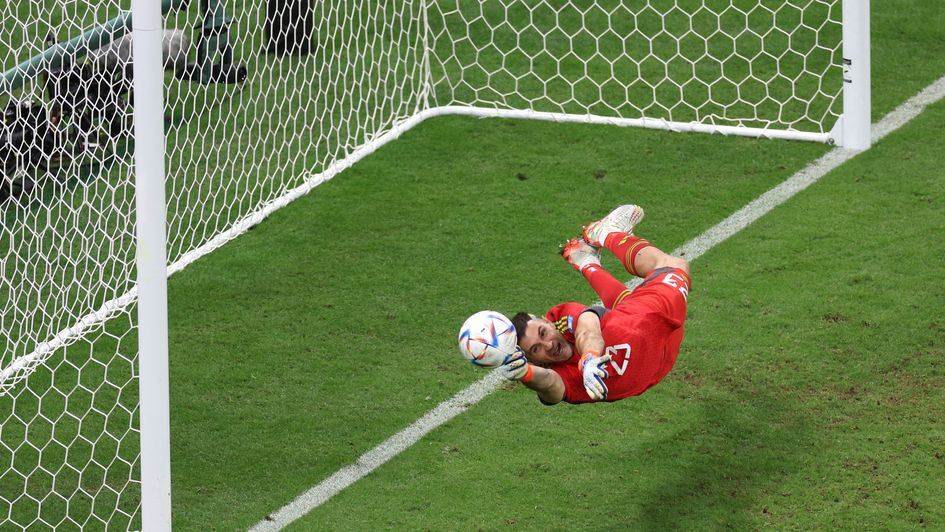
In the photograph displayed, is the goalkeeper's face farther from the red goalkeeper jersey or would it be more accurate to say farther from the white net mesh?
the white net mesh

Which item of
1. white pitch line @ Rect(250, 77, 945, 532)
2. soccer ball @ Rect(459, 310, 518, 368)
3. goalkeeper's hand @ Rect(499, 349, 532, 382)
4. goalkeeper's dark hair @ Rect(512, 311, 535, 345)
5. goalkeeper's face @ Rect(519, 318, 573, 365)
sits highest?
soccer ball @ Rect(459, 310, 518, 368)

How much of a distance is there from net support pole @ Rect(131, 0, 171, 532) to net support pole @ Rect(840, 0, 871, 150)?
4820 mm

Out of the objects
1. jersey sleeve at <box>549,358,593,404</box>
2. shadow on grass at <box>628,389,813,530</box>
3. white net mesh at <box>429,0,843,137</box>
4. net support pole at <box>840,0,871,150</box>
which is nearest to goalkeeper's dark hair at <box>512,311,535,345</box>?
jersey sleeve at <box>549,358,593,404</box>

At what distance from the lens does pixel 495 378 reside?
7.56 m

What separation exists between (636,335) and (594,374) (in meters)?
0.48

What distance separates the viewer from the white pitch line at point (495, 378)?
670cm

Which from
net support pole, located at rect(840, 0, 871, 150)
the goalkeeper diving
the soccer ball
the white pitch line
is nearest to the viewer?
the soccer ball

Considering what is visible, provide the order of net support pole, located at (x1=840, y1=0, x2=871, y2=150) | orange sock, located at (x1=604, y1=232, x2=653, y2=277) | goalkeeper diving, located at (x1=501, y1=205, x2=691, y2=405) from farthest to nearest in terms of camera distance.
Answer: net support pole, located at (x1=840, y1=0, x2=871, y2=150) < orange sock, located at (x1=604, y1=232, x2=653, y2=277) < goalkeeper diving, located at (x1=501, y1=205, x2=691, y2=405)

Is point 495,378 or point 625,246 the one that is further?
point 495,378

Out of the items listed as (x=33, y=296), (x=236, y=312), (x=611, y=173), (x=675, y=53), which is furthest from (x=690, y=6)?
(x=33, y=296)

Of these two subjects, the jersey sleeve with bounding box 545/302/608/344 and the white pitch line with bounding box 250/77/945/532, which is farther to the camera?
the white pitch line with bounding box 250/77/945/532

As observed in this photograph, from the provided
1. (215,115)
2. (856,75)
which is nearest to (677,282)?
(856,75)

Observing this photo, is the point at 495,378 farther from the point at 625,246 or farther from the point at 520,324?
the point at 520,324

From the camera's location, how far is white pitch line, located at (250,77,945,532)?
22.0ft
